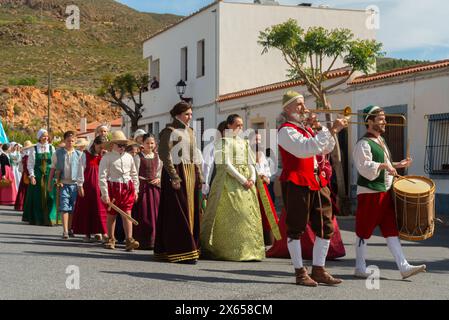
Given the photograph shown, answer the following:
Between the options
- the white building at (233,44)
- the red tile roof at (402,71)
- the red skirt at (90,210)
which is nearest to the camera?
the red skirt at (90,210)

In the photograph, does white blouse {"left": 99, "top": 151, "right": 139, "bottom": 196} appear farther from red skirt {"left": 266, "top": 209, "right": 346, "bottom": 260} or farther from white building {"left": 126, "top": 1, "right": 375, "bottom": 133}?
white building {"left": 126, "top": 1, "right": 375, "bottom": 133}

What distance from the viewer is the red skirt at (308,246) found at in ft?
33.0

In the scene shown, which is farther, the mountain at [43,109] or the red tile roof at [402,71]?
the mountain at [43,109]

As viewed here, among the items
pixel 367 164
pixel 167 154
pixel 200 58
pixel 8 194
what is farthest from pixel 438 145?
pixel 200 58

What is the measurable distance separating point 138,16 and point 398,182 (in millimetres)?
95098

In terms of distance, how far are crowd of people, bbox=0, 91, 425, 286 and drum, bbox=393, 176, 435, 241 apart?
117mm

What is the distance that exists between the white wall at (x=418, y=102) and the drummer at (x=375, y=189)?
10676 mm

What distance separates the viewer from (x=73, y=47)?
8194cm

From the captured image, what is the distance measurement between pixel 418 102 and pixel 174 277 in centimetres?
1252

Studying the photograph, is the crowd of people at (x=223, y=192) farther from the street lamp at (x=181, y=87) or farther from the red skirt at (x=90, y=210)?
the street lamp at (x=181, y=87)

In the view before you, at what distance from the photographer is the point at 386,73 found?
21.2 metres

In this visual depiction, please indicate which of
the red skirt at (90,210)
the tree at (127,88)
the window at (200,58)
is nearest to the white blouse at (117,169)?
the red skirt at (90,210)

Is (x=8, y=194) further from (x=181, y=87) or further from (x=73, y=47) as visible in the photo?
(x=73, y=47)
